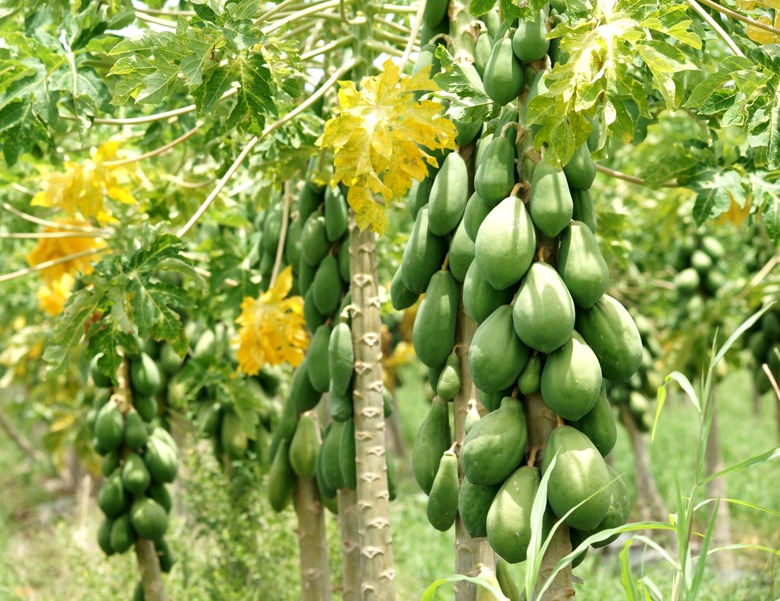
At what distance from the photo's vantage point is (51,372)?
2197 mm

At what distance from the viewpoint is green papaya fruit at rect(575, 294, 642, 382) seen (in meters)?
1.54

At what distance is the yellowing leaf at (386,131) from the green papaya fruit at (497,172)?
0.17 meters

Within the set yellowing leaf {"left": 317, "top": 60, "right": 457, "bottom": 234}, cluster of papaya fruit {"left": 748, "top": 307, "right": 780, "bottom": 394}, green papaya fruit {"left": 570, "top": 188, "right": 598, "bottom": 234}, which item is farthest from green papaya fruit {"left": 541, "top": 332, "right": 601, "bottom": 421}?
cluster of papaya fruit {"left": 748, "top": 307, "right": 780, "bottom": 394}

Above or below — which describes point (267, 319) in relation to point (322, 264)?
below

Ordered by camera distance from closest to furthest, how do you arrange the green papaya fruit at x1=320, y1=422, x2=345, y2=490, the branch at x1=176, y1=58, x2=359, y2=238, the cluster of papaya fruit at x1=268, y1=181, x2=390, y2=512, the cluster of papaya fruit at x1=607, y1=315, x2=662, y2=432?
the branch at x1=176, y1=58, x2=359, y2=238
the cluster of papaya fruit at x1=268, y1=181, x2=390, y2=512
the green papaya fruit at x1=320, y1=422, x2=345, y2=490
the cluster of papaya fruit at x1=607, y1=315, x2=662, y2=432

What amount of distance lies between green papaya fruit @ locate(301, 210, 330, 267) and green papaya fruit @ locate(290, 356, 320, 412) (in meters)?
0.29

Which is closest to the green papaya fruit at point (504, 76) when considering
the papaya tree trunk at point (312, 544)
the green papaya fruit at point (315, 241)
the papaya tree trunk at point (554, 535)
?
the papaya tree trunk at point (554, 535)

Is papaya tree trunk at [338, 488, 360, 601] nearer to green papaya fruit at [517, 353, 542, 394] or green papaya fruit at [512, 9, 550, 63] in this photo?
green papaya fruit at [517, 353, 542, 394]

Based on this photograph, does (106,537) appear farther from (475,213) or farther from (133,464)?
(475,213)

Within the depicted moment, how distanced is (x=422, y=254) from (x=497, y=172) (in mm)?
290

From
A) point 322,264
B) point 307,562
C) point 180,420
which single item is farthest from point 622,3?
point 180,420

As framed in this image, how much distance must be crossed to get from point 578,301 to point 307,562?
64.1 inches

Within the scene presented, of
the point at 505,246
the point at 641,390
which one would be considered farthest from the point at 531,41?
the point at 641,390

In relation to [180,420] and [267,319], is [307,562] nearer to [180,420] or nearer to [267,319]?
[267,319]
